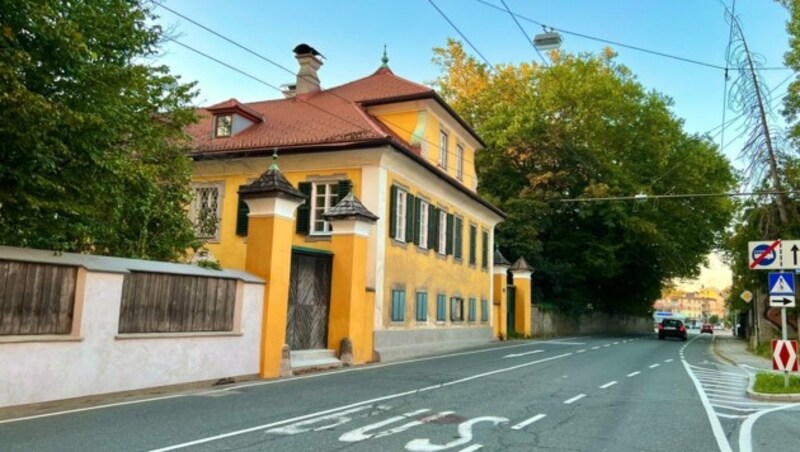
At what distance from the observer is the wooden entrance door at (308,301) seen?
52.0 ft

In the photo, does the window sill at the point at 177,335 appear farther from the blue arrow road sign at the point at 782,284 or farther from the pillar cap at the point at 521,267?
the pillar cap at the point at 521,267

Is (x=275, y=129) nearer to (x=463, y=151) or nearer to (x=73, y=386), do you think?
(x=463, y=151)

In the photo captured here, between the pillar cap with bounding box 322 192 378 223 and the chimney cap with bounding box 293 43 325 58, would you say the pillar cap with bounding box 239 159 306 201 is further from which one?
the chimney cap with bounding box 293 43 325 58

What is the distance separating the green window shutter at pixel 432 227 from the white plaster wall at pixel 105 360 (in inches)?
470

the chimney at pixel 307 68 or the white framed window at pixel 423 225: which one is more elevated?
the chimney at pixel 307 68

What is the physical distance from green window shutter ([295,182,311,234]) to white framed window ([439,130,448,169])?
6.62 m

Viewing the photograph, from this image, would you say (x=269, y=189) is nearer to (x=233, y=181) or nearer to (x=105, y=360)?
(x=105, y=360)

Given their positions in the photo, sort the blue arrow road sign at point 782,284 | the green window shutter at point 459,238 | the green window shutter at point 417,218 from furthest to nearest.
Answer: the green window shutter at point 459,238 < the green window shutter at point 417,218 < the blue arrow road sign at point 782,284

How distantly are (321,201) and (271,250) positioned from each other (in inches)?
286

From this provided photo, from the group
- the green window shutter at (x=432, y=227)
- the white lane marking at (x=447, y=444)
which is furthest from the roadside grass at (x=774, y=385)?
the green window shutter at (x=432, y=227)

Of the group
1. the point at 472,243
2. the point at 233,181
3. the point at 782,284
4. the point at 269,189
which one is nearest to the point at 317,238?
the point at 233,181

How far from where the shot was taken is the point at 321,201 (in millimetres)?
21016

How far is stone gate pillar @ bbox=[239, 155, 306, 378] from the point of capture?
13.7 metres

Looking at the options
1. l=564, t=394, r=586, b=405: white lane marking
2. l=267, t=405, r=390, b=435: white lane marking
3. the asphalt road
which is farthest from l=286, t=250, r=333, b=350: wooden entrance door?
l=564, t=394, r=586, b=405: white lane marking
